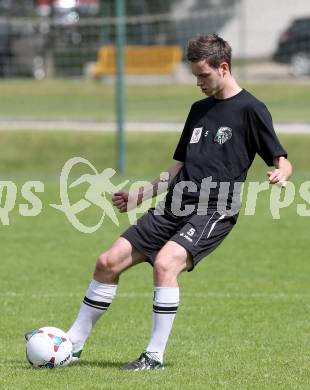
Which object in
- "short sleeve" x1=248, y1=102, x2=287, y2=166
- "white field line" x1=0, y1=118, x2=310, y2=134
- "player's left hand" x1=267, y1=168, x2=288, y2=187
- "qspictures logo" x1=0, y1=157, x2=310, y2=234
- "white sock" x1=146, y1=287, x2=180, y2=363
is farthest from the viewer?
"white field line" x1=0, y1=118, x2=310, y2=134

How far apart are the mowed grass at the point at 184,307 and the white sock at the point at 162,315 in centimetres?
17

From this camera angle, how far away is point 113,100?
917 inches

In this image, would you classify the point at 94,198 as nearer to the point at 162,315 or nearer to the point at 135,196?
the point at 135,196

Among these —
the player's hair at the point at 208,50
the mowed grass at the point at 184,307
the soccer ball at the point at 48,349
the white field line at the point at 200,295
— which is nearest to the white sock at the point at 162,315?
the mowed grass at the point at 184,307

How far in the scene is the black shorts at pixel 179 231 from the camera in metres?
6.11

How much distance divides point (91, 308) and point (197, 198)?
2.96 ft

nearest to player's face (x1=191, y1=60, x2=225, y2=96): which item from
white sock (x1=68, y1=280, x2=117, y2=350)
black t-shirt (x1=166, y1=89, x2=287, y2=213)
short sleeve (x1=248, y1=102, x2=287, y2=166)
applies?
black t-shirt (x1=166, y1=89, x2=287, y2=213)

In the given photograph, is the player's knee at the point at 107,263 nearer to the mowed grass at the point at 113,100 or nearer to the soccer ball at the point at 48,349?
the soccer ball at the point at 48,349

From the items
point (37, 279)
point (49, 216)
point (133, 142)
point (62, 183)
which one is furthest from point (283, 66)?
point (37, 279)

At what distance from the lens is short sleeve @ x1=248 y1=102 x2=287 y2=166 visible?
612 cm

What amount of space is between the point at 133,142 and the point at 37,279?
10.6m

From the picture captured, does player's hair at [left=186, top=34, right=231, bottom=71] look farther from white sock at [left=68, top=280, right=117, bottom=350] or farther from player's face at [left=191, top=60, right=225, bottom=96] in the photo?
white sock at [left=68, top=280, right=117, bottom=350]

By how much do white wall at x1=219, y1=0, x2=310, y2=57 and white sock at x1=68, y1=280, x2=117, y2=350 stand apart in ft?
55.3

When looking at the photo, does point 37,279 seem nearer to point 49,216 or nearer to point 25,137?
point 49,216
